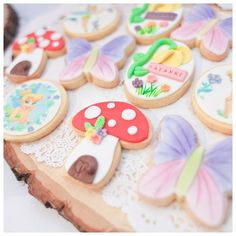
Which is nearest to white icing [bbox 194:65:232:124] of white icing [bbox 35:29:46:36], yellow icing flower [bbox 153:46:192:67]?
yellow icing flower [bbox 153:46:192:67]

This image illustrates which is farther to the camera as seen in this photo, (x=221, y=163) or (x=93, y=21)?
(x=93, y=21)

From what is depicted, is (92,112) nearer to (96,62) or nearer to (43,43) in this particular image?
(96,62)

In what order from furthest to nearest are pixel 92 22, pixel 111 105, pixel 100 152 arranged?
1. pixel 92 22
2. pixel 111 105
3. pixel 100 152

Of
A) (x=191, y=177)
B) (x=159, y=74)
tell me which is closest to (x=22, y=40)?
(x=159, y=74)

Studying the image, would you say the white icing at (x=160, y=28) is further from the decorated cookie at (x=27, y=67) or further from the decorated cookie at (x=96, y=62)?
the decorated cookie at (x=27, y=67)

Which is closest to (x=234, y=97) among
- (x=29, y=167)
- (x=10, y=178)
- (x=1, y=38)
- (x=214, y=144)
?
(x=214, y=144)

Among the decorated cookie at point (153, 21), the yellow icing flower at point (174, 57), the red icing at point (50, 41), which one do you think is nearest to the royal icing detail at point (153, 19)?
the decorated cookie at point (153, 21)
